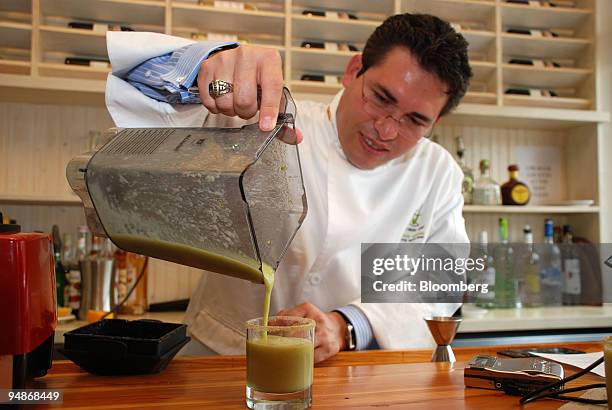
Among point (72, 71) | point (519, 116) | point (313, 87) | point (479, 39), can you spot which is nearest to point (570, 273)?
point (519, 116)

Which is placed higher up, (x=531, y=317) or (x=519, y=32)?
(x=519, y=32)

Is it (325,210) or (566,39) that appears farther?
(566,39)

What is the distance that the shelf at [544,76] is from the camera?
2959 mm

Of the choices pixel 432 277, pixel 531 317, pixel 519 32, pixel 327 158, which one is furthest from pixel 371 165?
pixel 519 32

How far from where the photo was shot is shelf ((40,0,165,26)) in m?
2.49

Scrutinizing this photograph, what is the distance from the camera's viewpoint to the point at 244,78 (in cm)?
89

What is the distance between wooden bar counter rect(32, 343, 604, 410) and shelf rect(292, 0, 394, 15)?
2.21 m

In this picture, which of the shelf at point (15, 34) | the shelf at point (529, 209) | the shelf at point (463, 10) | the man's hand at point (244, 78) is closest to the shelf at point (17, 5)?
the shelf at point (15, 34)

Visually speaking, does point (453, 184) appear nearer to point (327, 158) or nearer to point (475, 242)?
point (327, 158)

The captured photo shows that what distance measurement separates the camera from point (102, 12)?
2.57 meters

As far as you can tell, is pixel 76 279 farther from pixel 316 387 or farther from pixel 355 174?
pixel 316 387

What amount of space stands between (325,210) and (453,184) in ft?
1.53

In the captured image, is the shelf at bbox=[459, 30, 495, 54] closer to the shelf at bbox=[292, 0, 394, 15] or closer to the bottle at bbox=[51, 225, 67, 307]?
the shelf at bbox=[292, 0, 394, 15]

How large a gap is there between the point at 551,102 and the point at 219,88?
104 inches
